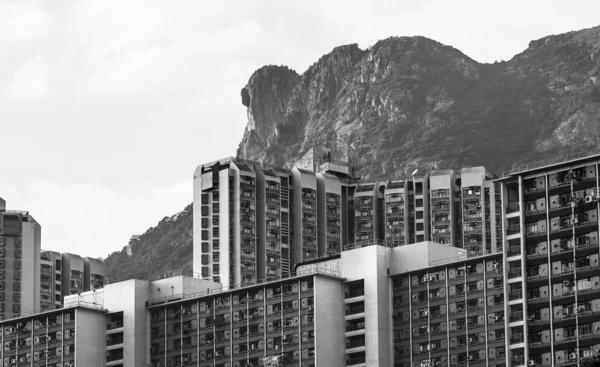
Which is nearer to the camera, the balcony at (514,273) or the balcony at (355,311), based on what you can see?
the balcony at (514,273)

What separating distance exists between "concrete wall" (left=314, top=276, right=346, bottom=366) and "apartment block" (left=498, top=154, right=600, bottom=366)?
24.4 m

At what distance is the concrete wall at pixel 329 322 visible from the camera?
182 m

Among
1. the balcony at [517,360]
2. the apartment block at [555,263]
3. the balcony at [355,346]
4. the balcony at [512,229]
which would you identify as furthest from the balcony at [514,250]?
the balcony at [355,346]

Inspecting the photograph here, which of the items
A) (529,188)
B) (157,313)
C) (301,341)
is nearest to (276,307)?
(301,341)

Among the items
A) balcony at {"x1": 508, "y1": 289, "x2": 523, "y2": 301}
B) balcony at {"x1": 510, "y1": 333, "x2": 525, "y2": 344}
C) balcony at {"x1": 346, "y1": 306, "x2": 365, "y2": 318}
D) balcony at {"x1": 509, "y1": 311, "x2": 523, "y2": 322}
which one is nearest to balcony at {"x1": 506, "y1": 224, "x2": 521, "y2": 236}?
balcony at {"x1": 508, "y1": 289, "x2": 523, "y2": 301}

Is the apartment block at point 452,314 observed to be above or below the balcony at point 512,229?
below

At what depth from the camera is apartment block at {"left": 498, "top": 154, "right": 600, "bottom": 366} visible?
528ft

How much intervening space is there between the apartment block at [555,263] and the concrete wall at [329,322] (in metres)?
24.4

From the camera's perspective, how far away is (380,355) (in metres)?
180

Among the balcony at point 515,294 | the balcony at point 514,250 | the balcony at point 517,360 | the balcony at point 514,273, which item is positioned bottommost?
the balcony at point 517,360

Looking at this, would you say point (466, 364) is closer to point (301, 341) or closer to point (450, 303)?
point (450, 303)

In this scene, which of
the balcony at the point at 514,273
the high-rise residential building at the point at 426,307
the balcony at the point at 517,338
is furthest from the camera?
the balcony at the point at 514,273

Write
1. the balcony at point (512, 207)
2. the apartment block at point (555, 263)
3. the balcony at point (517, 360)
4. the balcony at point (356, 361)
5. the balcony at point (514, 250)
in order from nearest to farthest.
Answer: the apartment block at point (555, 263) → the balcony at point (517, 360) → the balcony at point (514, 250) → the balcony at point (512, 207) → the balcony at point (356, 361)

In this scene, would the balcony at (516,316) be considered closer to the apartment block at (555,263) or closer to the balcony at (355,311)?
the apartment block at (555,263)
